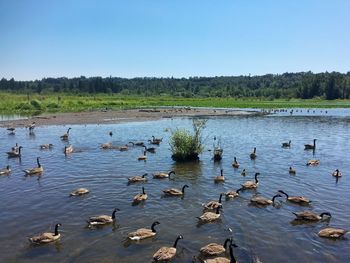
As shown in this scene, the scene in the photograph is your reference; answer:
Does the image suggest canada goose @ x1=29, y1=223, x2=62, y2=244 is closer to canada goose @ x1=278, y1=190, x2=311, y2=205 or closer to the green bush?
canada goose @ x1=278, y1=190, x2=311, y2=205

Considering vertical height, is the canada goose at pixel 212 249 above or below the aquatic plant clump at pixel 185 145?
below

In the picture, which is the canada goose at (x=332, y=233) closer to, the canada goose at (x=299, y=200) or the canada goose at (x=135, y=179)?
the canada goose at (x=299, y=200)

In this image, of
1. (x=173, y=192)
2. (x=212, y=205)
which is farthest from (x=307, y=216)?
(x=173, y=192)

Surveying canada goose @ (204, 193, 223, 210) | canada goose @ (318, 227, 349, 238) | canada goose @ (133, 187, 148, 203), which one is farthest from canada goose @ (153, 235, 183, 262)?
canada goose @ (133, 187, 148, 203)

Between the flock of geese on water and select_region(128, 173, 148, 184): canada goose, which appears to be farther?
select_region(128, 173, 148, 184): canada goose

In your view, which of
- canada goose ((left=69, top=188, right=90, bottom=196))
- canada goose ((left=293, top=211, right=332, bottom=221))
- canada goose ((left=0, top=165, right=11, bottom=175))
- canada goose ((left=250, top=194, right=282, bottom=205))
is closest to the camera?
canada goose ((left=293, top=211, right=332, bottom=221))

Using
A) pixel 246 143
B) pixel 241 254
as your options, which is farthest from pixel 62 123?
pixel 241 254

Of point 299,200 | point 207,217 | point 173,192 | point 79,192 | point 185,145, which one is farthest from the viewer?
point 185,145

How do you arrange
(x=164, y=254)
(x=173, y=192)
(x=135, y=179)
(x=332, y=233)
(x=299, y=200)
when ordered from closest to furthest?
(x=164, y=254)
(x=332, y=233)
(x=299, y=200)
(x=173, y=192)
(x=135, y=179)

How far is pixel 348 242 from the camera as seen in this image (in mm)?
15742

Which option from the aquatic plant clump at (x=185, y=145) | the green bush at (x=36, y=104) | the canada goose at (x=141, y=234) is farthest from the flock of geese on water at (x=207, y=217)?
the green bush at (x=36, y=104)

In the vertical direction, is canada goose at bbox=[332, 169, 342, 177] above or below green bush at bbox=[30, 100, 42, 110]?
Result: below

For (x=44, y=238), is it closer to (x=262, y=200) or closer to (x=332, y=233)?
(x=262, y=200)

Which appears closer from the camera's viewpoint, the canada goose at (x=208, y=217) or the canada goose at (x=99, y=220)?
the canada goose at (x=99, y=220)
